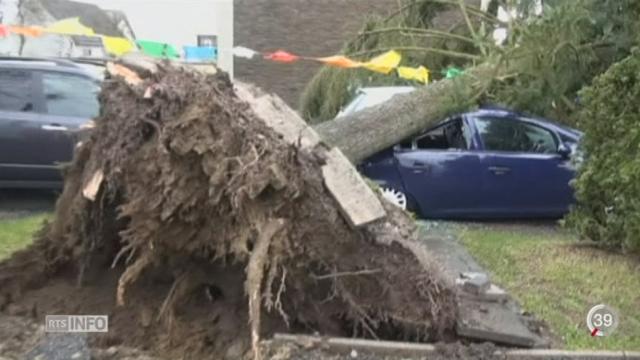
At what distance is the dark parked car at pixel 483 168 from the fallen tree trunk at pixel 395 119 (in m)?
0.16

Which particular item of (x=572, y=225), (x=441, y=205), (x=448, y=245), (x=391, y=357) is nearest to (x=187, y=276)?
(x=391, y=357)

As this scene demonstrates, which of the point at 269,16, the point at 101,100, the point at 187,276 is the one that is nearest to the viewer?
the point at 187,276

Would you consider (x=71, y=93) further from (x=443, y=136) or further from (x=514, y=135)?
(x=514, y=135)

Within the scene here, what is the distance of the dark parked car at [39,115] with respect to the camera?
34.1 feet

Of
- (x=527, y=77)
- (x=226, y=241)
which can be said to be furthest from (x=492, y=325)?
(x=527, y=77)

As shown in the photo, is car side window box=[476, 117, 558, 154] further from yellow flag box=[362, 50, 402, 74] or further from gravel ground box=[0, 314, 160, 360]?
gravel ground box=[0, 314, 160, 360]

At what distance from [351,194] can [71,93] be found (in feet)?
20.5

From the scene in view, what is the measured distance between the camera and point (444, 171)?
35.8 feet

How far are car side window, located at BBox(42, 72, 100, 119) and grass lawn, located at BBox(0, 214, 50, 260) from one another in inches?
52.6

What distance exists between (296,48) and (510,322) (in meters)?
21.9

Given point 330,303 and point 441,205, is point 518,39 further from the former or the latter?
point 330,303

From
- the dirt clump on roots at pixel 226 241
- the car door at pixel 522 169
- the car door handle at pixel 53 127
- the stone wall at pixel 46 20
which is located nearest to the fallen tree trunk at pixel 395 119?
the car door at pixel 522 169

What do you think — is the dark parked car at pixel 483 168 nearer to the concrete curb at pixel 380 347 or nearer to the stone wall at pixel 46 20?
the concrete curb at pixel 380 347

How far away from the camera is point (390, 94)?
41.5 feet
